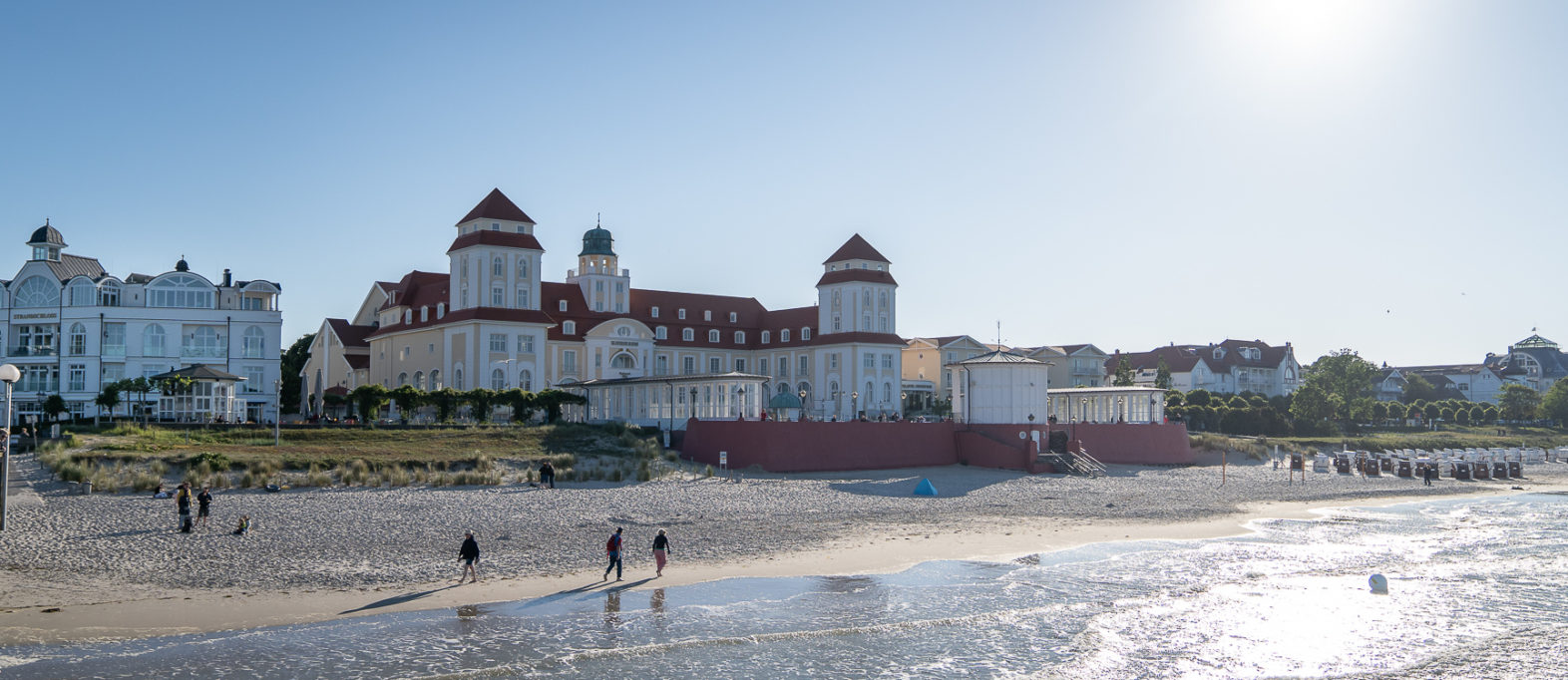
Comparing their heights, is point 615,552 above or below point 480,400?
below

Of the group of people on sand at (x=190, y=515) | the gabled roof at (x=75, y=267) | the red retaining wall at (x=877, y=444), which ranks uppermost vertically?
the gabled roof at (x=75, y=267)

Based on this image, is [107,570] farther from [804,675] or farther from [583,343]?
[583,343]

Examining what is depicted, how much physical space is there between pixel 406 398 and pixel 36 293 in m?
20.4

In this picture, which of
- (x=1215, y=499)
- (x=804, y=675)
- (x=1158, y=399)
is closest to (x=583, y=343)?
(x=1158, y=399)

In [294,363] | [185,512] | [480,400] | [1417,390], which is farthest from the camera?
[1417,390]

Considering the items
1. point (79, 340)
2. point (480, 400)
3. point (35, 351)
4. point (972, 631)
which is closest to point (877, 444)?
point (480, 400)

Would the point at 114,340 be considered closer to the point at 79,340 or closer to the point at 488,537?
the point at 79,340

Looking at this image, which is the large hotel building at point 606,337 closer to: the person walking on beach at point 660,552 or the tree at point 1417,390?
the person walking on beach at point 660,552

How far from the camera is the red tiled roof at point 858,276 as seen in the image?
65500mm

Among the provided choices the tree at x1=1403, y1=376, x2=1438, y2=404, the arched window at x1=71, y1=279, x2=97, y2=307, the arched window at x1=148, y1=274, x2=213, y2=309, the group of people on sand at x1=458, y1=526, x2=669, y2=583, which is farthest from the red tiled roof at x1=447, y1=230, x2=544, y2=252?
the tree at x1=1403, y1=376, x2=1438, y2=404

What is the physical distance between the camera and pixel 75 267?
5391cm

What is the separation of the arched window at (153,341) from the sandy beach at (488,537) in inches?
1042

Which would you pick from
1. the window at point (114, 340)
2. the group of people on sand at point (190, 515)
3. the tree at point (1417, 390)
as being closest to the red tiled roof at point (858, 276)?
the window at point (114, 340)

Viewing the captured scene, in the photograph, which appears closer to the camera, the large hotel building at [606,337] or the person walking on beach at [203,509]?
the person walking on beach at [203,509]
